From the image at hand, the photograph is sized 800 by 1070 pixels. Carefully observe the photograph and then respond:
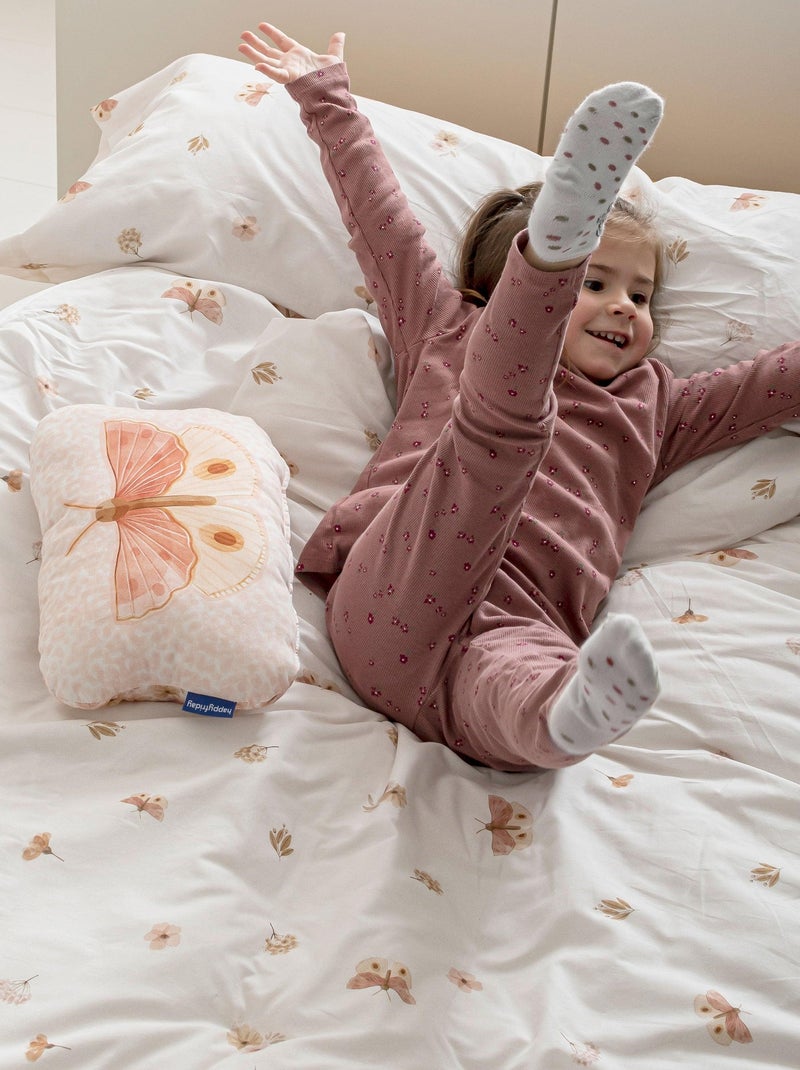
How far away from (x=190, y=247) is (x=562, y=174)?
762 mm

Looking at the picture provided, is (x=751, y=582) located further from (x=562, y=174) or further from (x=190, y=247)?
(x=190, y=247)

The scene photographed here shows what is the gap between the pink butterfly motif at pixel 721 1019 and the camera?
75cm

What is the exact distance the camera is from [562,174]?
30.9 inches

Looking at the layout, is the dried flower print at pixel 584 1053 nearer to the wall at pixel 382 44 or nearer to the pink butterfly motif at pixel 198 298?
the pink butterfly motif at pixel 198 298

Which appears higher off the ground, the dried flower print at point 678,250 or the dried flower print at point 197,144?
the dried flower print at point 197,144

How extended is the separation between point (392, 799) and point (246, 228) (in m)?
0.83

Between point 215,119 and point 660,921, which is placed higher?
point 215,119

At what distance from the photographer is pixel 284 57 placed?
137cm

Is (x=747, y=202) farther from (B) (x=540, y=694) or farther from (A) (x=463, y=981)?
(A) (x=463, y=981)

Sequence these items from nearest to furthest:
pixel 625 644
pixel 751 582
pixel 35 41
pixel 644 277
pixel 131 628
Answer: pixel 625 644 < pixel 131 628 < pixel 751 582 < pixel 644 277 < pixel 35 41

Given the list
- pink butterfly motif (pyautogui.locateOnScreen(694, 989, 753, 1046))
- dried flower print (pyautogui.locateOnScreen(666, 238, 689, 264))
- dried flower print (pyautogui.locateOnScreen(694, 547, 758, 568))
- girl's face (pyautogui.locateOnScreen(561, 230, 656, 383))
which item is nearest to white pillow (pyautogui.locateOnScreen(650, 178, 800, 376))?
dried flower print (pyautogui.locateOnScreen(666, 238, 689, 264))

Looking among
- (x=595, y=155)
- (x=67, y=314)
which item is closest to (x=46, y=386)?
(x=67, y=314)

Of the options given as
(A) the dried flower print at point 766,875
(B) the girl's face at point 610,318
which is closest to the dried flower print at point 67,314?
(B) the girl's face at point 610,318

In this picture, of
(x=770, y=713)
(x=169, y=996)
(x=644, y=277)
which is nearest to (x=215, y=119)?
(x=644, y=277)
